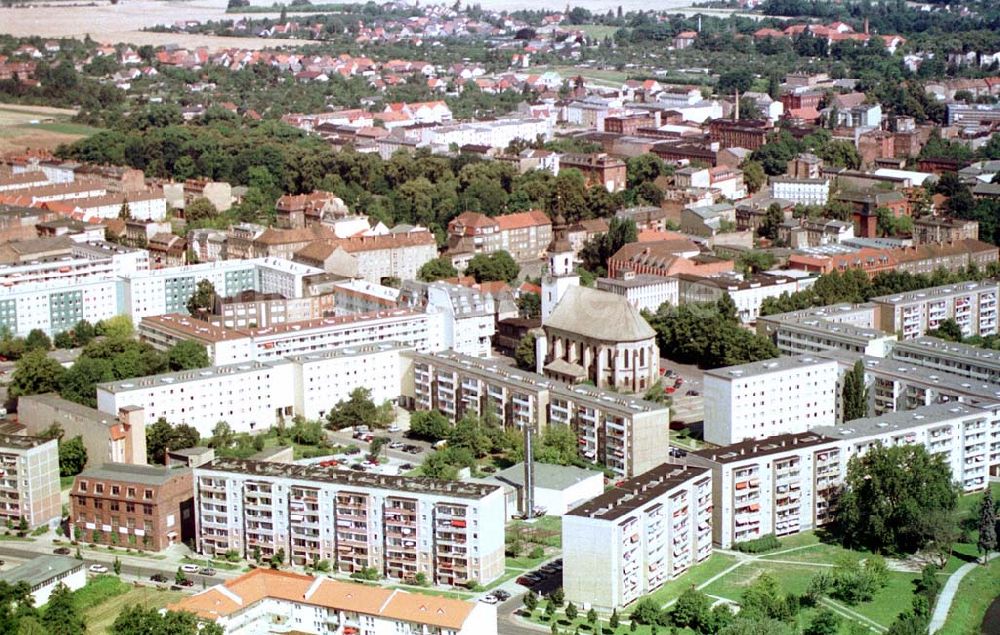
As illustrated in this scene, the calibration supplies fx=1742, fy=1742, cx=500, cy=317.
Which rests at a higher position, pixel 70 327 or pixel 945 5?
pixel 945 5

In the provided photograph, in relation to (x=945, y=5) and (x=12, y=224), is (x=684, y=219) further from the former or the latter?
(x=945, y=5)

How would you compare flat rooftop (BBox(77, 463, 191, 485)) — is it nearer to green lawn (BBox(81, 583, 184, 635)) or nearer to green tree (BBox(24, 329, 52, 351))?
green lawn (BBox(81, 583, 184, 635))

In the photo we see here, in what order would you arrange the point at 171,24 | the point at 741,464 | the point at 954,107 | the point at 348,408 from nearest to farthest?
the point at 741,464
the point at 348,408
the point at 954,107
the point at 171,24

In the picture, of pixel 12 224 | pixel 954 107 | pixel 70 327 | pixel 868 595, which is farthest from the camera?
pixel 954 107

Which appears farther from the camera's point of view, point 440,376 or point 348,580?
point 440,376

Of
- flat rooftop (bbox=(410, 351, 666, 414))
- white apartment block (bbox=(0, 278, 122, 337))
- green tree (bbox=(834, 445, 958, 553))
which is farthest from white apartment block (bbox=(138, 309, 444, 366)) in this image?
green tree (bbox=(834, 445, 958, 553))

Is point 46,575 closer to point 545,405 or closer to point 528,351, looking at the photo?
point 545,405

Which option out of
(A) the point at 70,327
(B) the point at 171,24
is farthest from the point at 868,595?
(B) the point at 171,24
